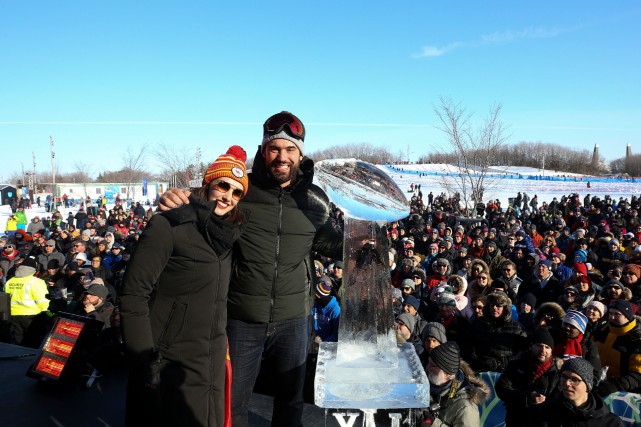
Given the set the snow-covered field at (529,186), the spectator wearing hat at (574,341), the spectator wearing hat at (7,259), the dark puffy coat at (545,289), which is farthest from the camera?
the snow-covered field at (529,186)

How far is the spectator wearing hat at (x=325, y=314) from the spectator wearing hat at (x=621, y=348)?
2.60m

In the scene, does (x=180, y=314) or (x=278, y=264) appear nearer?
(x=180, y=314)

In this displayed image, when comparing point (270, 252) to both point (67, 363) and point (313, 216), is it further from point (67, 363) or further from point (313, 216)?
point (67, 363)

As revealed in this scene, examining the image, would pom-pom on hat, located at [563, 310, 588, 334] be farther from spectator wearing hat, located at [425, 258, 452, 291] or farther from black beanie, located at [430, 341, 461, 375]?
spectator wearing hat, located at [425, 258, 452, 291]

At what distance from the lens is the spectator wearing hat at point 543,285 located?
6832 millimetres

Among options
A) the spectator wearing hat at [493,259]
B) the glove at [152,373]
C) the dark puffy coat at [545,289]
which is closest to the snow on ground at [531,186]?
the spectator wearing hat at [493,259]

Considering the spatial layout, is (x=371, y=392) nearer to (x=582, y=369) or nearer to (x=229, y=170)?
(x=229, y=170)

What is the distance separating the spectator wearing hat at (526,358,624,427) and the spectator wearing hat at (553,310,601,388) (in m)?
1.26

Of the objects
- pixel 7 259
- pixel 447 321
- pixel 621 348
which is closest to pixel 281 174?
pixel 447 321

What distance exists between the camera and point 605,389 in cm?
384

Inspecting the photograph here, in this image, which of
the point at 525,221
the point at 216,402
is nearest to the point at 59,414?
the point at 216,402

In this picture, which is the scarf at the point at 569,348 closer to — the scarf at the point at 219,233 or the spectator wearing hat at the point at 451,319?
the spectator wearing hat at the point at 451,319

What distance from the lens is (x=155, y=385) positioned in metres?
1.89

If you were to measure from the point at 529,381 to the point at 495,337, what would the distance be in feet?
3.12
